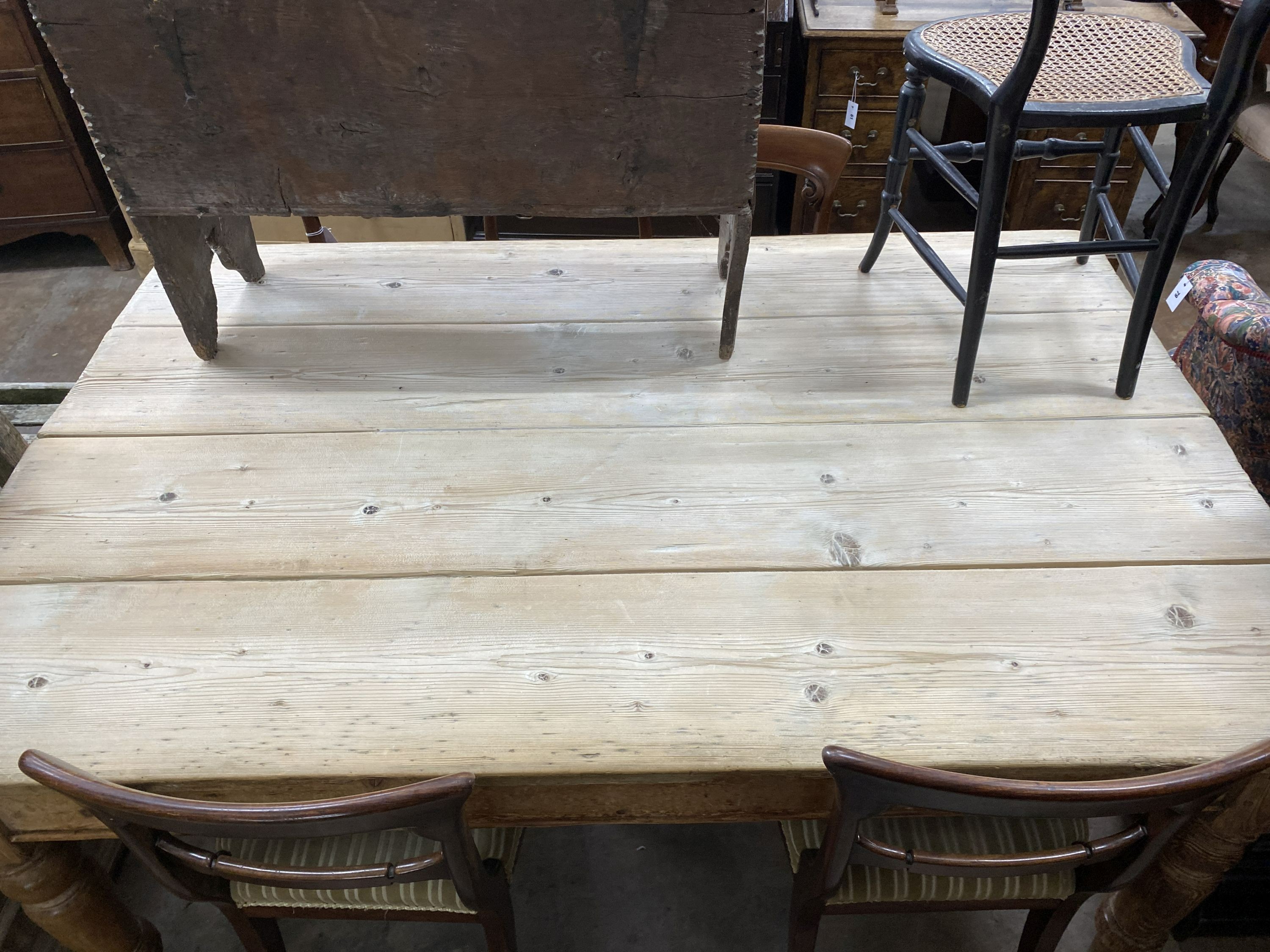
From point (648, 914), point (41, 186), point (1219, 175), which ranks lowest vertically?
point (648, 914)

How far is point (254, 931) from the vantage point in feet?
3.64

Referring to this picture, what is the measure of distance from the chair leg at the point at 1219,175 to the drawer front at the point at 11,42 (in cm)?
362

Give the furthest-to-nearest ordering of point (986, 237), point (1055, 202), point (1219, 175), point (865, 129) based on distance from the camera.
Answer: point (1219, 175) → point (1055, 202) → point (865, 129) → point (986, 237)

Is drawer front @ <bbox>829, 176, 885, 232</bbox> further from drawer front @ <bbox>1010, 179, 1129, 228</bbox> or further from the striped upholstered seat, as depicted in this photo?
the striped upholstered seat

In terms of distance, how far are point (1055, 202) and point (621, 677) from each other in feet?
8.06

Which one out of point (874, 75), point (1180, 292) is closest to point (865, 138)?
point (874, 75)

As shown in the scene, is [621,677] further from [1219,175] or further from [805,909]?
[1219,175]

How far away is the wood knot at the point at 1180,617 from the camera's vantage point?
0.97 m

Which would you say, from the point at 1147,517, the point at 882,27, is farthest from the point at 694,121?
the point at 882,27

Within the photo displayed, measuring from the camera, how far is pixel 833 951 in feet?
4.74

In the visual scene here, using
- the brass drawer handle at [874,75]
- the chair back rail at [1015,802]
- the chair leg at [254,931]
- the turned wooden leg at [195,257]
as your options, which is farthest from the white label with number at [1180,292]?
the chair leg at [254,931]

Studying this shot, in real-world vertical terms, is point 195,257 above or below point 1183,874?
above

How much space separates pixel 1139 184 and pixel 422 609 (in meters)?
3.42

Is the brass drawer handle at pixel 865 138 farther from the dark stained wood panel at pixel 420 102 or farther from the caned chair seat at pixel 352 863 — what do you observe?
the caned chair seat at pixel 352 863
